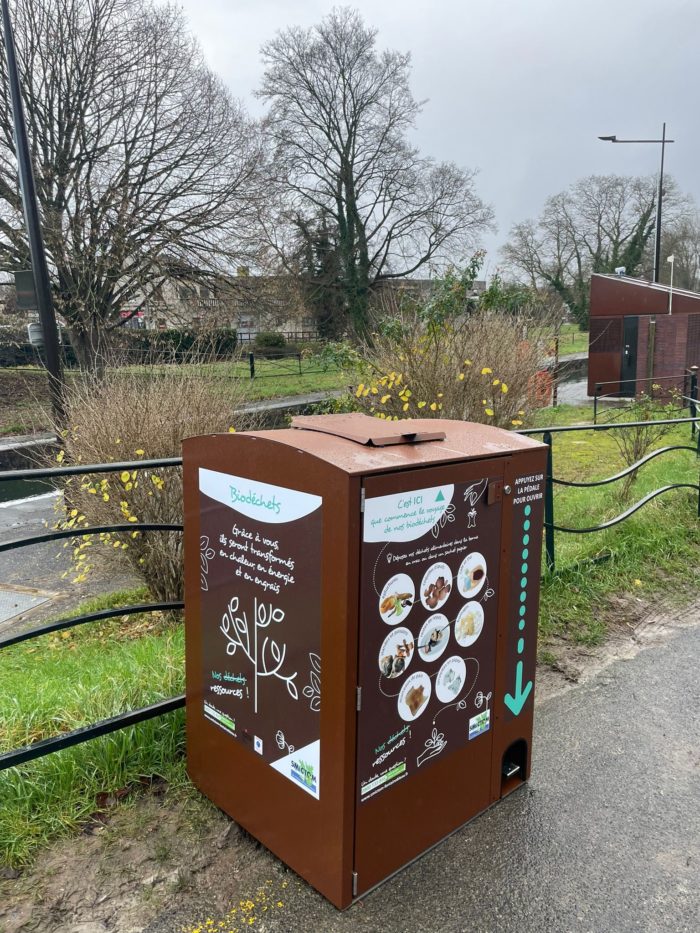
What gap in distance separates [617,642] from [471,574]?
6.75 feet

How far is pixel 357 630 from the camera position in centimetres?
187

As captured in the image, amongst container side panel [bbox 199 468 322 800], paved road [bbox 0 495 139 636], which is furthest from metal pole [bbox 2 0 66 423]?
container side panel [bbox 199 468 322 800]

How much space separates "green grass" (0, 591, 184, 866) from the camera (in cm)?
226

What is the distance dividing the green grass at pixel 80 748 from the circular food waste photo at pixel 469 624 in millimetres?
1213

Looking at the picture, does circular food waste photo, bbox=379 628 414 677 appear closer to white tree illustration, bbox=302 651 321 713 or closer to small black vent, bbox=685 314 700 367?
white tree illustration, bbox=302 651 321 713

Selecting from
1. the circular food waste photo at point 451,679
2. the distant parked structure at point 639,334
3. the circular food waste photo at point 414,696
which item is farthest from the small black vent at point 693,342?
the circular food waste photo at point 414,696

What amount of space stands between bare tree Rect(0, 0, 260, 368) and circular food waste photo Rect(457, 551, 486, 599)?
15.3 meters

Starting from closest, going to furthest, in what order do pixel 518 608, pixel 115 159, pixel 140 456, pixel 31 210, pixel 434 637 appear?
pixel 434 637 < pixel 518 608 < pixel 140 456 < pixel 31 210 < pixel 115 159

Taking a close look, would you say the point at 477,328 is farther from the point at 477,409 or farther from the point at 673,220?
the point at 673,220

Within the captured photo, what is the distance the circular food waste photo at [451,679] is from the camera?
2.14 meters

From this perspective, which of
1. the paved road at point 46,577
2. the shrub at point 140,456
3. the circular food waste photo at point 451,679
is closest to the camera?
the circular food waste photo at point 451,679

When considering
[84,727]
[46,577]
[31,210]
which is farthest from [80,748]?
[31,210]

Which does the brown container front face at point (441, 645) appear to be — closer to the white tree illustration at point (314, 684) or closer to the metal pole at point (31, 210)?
the white tree illustration at point (314, 684)

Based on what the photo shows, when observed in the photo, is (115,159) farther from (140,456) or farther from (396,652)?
(396,652)
